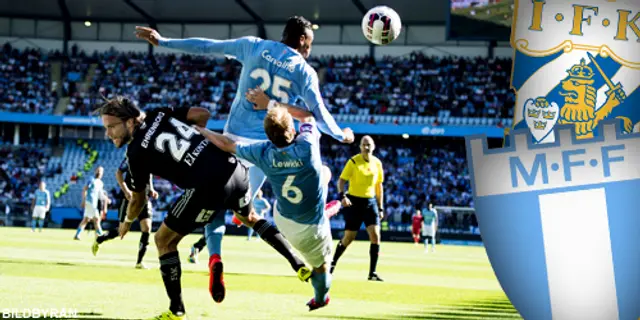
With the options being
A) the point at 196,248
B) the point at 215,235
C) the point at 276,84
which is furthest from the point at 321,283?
the point at 196,248

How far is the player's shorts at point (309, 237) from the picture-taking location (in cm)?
705

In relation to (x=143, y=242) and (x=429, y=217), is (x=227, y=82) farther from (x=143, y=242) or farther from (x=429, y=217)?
(x=143, y=242)

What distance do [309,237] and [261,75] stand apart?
1.62m

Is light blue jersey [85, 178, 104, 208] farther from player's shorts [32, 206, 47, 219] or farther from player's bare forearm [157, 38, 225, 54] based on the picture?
player's bare forearm [157, 38, 225, 54]

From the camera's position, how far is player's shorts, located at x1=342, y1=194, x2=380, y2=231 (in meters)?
13.5

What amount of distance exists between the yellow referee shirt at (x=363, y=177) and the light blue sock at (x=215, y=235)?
5.66 meters

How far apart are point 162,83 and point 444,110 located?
1637 cm

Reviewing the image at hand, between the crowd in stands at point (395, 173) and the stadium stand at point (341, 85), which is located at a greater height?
the stadium stand at point (341, 85)

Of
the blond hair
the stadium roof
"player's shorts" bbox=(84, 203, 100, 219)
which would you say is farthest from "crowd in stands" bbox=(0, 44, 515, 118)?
the blond hair

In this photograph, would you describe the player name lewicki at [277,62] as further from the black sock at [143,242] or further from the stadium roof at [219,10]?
the stadium roof at [219,10]

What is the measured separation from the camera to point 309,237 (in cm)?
708

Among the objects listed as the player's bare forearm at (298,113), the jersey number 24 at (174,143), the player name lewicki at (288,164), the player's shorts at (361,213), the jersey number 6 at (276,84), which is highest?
the jersey number 6 at (276,84)

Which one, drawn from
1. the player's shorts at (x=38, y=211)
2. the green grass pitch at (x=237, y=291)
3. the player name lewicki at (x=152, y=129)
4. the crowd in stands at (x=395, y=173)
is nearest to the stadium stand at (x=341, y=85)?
the crowd in stands at (x=395, y=173)

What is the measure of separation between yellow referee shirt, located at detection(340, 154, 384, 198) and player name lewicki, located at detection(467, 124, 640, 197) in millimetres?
7622
